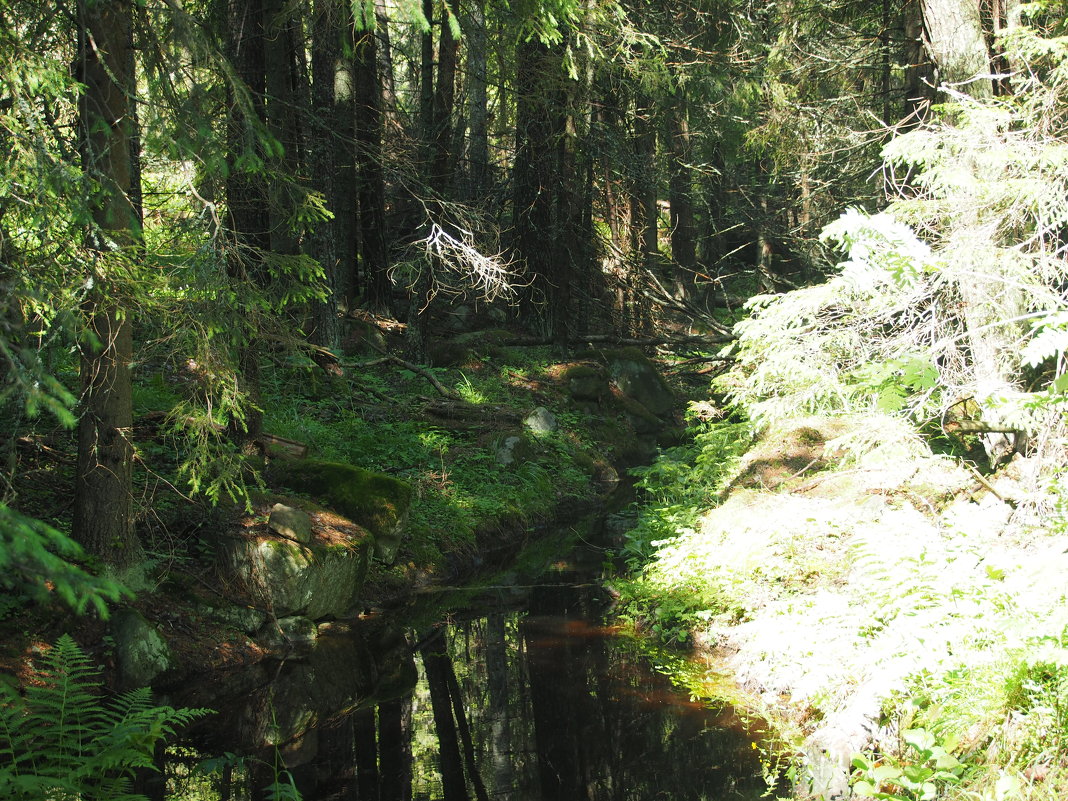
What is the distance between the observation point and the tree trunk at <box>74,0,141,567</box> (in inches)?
217

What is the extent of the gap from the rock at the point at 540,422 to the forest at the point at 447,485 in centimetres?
182

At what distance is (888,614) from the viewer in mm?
5336

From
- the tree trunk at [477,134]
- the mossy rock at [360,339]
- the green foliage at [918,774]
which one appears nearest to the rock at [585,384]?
the mossy rock at [360,339]

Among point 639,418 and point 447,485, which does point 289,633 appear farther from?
point 639,418

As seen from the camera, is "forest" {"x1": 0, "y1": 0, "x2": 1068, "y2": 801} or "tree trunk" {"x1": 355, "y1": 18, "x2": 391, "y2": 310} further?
"tree trunk" {"x1": 355, "y1": 18, "x2": 391, "y2": 310}

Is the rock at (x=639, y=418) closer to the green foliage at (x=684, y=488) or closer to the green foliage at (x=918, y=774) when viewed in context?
the green foliage at (x=684, y=488)

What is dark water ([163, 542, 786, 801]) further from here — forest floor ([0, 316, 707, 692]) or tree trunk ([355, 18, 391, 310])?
tree trunk ([355, 18, 391, 310])

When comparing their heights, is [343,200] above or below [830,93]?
below

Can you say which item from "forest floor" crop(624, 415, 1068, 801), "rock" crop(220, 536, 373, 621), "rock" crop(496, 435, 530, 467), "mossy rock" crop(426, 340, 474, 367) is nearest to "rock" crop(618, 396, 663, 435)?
"mossy rock" crop(426, 340, 474, 367)

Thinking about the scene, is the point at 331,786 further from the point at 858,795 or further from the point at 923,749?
the point at 923,749

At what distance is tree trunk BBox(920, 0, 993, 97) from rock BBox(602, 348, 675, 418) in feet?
31.7

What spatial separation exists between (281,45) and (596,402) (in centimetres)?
869

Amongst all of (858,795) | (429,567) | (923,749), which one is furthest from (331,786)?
(429,567)

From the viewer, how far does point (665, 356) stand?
19.8 m
